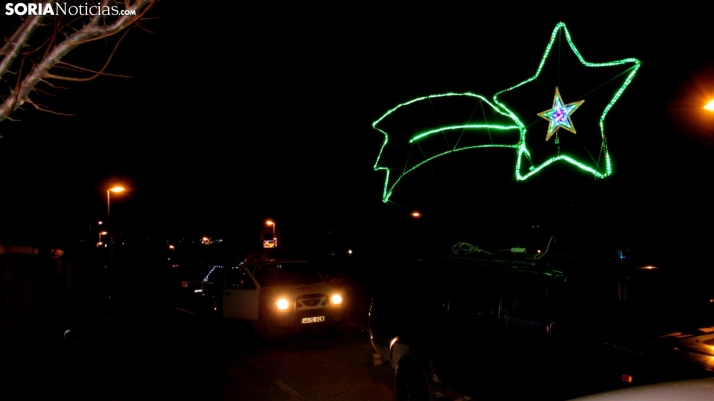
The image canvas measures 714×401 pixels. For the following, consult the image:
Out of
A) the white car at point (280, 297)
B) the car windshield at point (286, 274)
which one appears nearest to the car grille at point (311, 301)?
the white car at point (280, 297)

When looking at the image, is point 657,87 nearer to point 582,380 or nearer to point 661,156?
point 661,156

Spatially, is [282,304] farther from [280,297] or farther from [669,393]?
[669,393]

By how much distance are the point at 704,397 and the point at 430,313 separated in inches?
161

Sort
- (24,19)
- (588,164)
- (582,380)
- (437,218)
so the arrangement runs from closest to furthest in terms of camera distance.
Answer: (24,19) → (582,380) → (588,164) → (437,218)

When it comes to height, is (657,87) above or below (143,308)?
above

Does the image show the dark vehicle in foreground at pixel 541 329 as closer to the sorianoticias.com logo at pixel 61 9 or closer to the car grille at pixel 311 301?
the sorianoticias.com logo at pixel 61 9

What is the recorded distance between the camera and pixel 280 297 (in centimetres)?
1121

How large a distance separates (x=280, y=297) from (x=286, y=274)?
1.10 meters

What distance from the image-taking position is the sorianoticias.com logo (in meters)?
3.68

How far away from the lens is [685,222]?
1396 centimetres

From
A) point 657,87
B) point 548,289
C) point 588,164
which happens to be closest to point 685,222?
point 657,87

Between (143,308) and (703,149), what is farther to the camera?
(143,308)

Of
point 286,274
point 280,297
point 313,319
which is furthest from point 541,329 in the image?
point 286,274

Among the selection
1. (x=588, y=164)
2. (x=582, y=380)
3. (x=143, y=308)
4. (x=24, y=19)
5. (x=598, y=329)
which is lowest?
(x=143, y=308)
